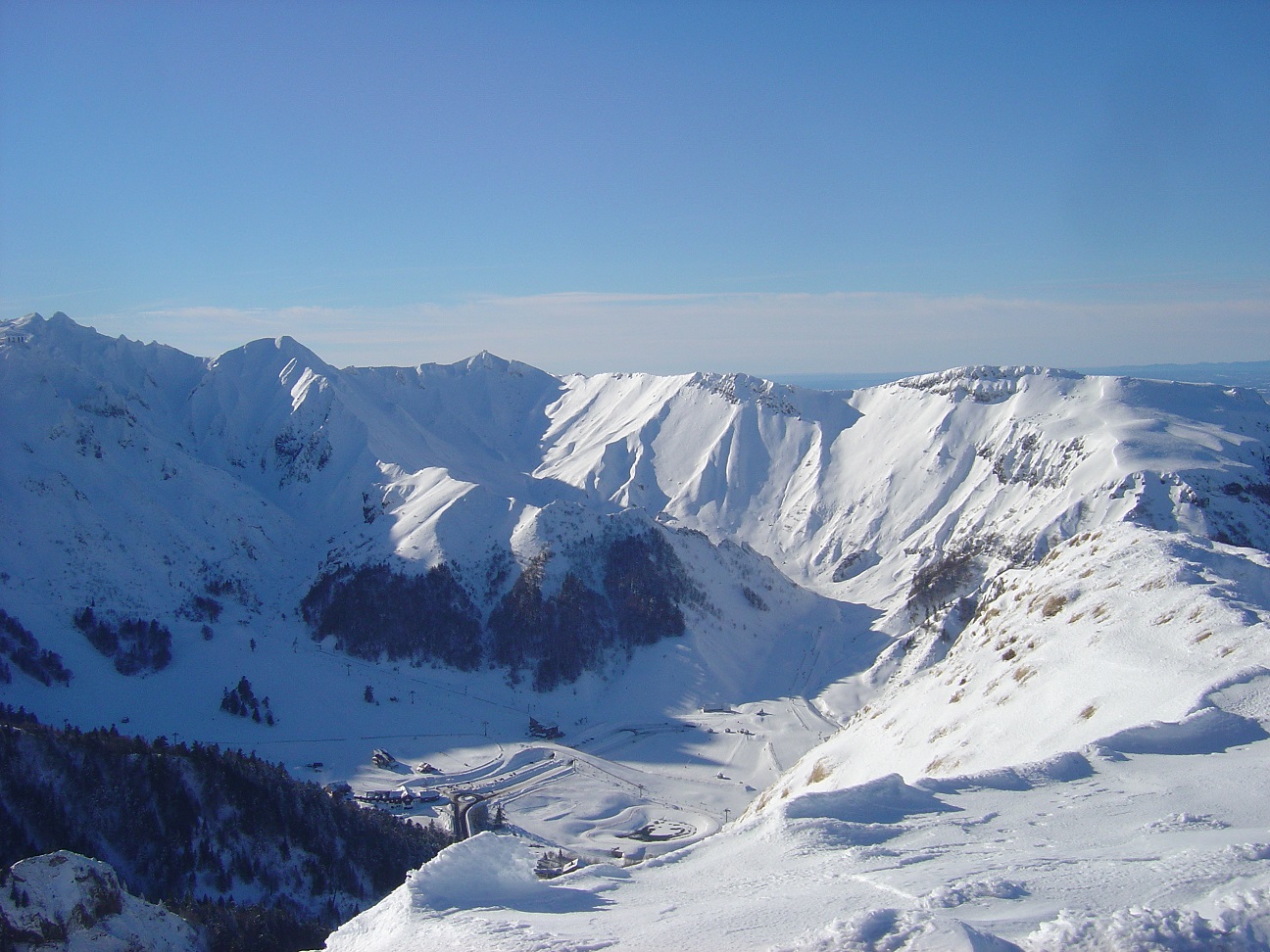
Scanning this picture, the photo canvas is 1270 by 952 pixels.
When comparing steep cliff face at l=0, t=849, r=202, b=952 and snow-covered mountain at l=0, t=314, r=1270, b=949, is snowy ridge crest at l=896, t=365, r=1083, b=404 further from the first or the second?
steep cliff face at l=0, t=849, r=202, b=952

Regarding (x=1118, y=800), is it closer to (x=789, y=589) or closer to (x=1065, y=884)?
(x=1065, y=884)

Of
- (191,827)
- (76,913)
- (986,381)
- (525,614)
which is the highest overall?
(986,381)

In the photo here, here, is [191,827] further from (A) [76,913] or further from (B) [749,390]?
(B) [749,390]

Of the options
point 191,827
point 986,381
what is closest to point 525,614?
point 191,827

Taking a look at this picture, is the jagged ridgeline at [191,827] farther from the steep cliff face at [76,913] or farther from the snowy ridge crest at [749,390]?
the snowy ridge crest at [749,390]

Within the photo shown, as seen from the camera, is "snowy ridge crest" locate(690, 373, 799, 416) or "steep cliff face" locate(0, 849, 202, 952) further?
"snowy ridge crest" locate(690, 373, 799, 416)

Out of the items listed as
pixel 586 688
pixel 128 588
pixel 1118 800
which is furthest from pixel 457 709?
pixel 1118 800

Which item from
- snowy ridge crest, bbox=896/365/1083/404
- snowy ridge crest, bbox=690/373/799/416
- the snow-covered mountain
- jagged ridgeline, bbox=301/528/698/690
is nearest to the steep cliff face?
the snow-covered mountain
